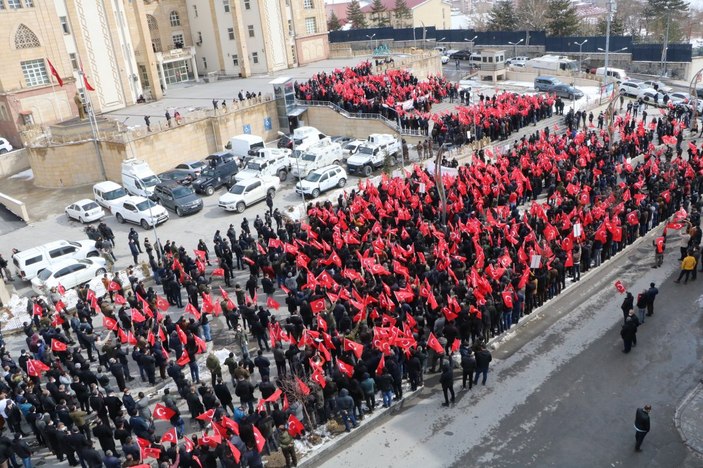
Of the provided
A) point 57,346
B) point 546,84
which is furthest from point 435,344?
point 546,84

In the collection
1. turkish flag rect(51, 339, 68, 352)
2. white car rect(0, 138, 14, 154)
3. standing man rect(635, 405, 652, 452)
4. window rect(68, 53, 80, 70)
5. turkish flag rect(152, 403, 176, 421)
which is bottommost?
standing man rect(635, 405, 652, 452)

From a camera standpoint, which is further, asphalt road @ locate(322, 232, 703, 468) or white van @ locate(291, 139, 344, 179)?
white van @ locate(291, 139, 344, 179)

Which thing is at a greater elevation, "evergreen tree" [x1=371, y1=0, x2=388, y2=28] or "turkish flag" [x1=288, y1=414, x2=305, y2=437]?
"evergreen tree" [x1=371, y1=0, x2=388, y2=28]

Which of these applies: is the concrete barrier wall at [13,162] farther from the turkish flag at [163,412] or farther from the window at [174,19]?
the turkish flag at [163,412]

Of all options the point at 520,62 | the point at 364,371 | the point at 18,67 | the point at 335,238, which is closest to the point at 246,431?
the point at 364,371

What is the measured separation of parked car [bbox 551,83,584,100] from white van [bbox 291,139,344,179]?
20.4 m

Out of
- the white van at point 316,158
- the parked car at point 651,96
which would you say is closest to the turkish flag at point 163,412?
the white van at point 316,158

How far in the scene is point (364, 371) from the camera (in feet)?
42.2

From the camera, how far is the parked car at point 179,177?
32.0 m

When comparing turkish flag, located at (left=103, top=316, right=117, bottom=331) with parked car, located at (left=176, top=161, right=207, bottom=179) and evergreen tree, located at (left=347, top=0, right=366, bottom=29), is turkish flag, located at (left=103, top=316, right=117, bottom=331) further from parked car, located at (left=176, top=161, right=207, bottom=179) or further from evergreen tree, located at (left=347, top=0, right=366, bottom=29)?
evergreen tree, located at (left=347, top=0, right=366, bottom=29)

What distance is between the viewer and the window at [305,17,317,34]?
6116 centimetres

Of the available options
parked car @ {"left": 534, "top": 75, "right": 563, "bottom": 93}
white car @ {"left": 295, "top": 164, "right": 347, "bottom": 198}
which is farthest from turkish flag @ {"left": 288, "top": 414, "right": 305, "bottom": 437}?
parked car @ {"left": 534, "top": 75, "right": 563, "bottom": 93}

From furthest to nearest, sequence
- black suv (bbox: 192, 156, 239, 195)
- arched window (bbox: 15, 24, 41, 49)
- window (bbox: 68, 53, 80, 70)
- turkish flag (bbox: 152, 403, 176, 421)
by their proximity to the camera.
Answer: window (bbox: 68, 53, 80, 70) → arched window (bbox: 15, 24, 41, 49) → black suv (bbox: 192, 156, 239, 195) → turkish flag (bbox: 152, 403, 176, 421)

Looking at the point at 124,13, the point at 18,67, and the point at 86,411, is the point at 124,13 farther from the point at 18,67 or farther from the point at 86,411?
the point at 86,411
